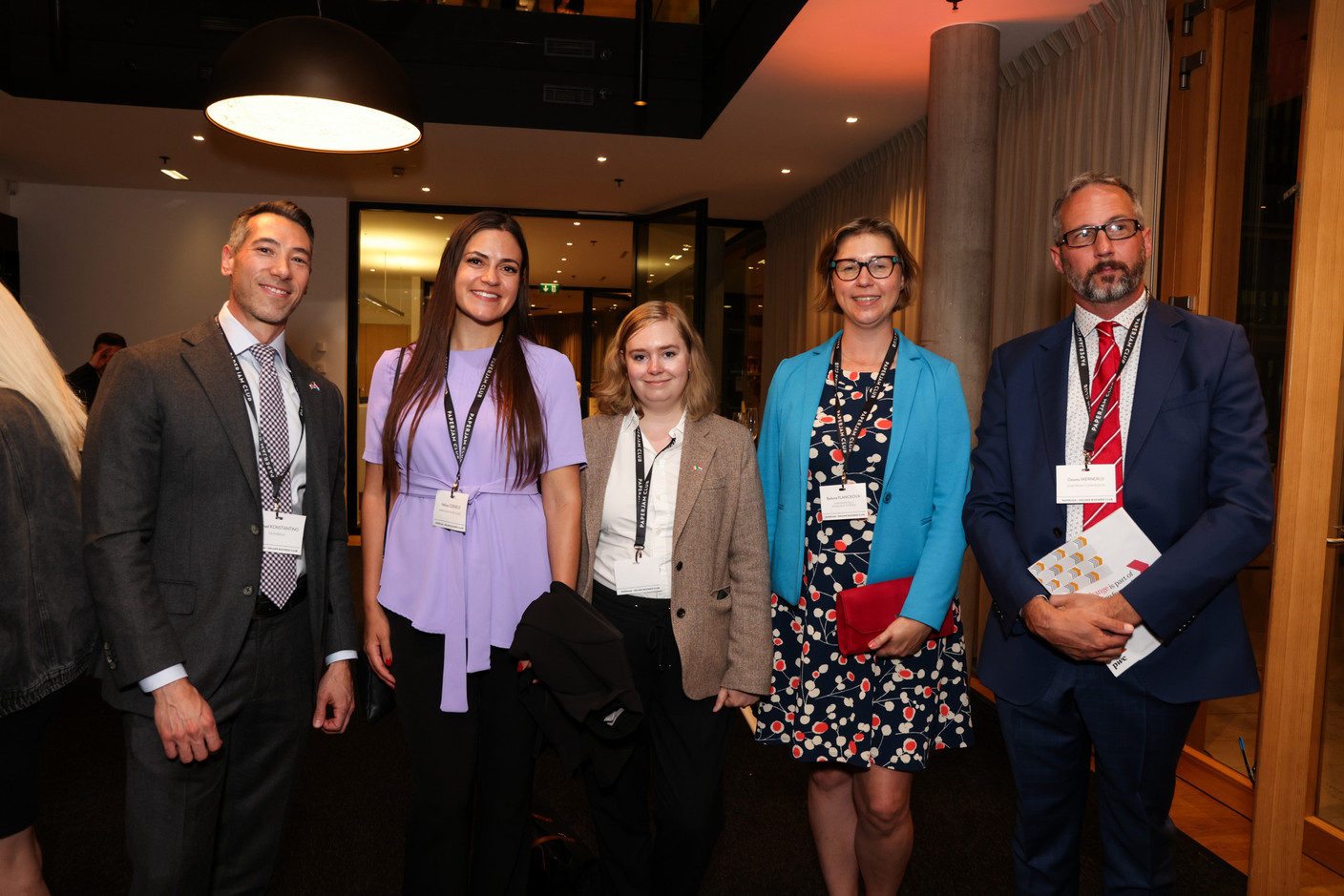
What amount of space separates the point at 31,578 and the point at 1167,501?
2266 mm

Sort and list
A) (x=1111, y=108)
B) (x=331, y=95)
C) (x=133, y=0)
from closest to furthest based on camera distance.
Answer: (x=331, y=95) < (x=1111, y=108) < (x=133, y=0)

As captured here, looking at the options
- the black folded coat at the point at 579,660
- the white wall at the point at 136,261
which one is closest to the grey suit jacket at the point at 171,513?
the black folded coat at the point at 579,660

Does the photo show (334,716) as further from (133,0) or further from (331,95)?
(133,0)

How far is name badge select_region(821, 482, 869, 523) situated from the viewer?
206cm

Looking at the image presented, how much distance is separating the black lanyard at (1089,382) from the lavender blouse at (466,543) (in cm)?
115

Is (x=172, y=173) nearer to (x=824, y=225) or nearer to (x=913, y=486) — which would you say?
(x=824, y=225)

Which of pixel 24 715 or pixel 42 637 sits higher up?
pixel 42 637

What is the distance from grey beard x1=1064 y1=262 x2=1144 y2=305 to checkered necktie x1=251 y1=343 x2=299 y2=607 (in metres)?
1.81

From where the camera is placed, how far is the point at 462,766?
1882 mm

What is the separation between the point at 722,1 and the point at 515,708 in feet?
17.0

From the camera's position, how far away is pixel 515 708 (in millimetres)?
1913

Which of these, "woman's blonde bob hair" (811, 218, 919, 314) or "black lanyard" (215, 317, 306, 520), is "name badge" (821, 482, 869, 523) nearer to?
"woman's blonde bob hair" (811, 218, 919, 314)

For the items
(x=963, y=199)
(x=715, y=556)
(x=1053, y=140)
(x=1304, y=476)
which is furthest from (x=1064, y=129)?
(x=715, y=556)

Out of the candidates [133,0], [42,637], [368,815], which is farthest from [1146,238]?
[133,0]
